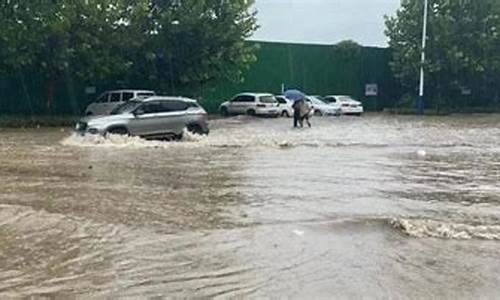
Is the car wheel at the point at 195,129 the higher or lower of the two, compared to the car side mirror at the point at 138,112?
lower

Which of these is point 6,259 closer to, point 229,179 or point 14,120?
point 229,179

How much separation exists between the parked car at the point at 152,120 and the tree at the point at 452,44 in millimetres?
25248

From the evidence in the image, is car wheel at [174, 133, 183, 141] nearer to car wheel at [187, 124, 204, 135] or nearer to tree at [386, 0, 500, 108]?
car wheel at [187, 124, 204, 135]

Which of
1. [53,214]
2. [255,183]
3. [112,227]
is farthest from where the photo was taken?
[255,183]

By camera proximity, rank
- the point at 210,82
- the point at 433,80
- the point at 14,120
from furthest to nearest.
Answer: the point at 433,80 → the point at 210,82 → the point at 14,120

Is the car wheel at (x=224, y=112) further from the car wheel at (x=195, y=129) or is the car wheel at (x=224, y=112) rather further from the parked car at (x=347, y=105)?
the car wheel at (x=195, y=129)

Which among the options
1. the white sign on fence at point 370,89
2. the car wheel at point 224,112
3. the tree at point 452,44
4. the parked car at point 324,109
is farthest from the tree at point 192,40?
the white sign on fence at point 370,89

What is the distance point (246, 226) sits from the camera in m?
9.65

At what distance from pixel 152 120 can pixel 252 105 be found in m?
19.3

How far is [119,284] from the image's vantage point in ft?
22.4

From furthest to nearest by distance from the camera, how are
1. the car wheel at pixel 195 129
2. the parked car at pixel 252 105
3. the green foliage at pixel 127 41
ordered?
the parked car at pixel 252 105 → the green foliage at pixel 127 41 → the car wheel at pixel 195 129

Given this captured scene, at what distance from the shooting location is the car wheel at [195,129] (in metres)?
24.5

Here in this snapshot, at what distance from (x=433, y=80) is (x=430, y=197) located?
3687cm

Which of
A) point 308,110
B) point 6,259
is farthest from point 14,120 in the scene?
point 6,259
